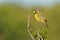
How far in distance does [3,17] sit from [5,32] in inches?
68.3

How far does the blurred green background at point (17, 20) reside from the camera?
63.8ft

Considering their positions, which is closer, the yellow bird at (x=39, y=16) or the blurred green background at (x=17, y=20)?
the yellow bird at (x=39, y=16)

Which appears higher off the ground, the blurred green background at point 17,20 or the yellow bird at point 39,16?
the yellow bird at point 39,16

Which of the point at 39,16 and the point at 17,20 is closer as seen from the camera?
the point at 39,16

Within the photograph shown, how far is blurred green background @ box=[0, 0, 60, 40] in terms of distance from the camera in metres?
19.4

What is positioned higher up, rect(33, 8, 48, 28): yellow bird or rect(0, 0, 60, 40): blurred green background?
rect(33, 8, 48, 28): yellow bird

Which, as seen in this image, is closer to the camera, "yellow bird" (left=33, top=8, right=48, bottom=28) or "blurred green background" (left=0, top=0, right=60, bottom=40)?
"yellow bird" (left=33, top=8, right=48, bottom=28)

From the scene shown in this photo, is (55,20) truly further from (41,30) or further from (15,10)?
(41,30)

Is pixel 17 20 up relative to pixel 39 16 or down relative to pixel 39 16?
down

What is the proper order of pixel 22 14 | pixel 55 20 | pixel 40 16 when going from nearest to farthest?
pixel 40 16 < pixel 55 20 < pixel 22 14

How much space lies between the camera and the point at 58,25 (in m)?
20.3

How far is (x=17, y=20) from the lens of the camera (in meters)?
22.8

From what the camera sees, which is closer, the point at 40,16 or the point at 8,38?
the point at 40,16

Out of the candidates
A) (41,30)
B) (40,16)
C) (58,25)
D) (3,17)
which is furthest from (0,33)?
(41,30)
